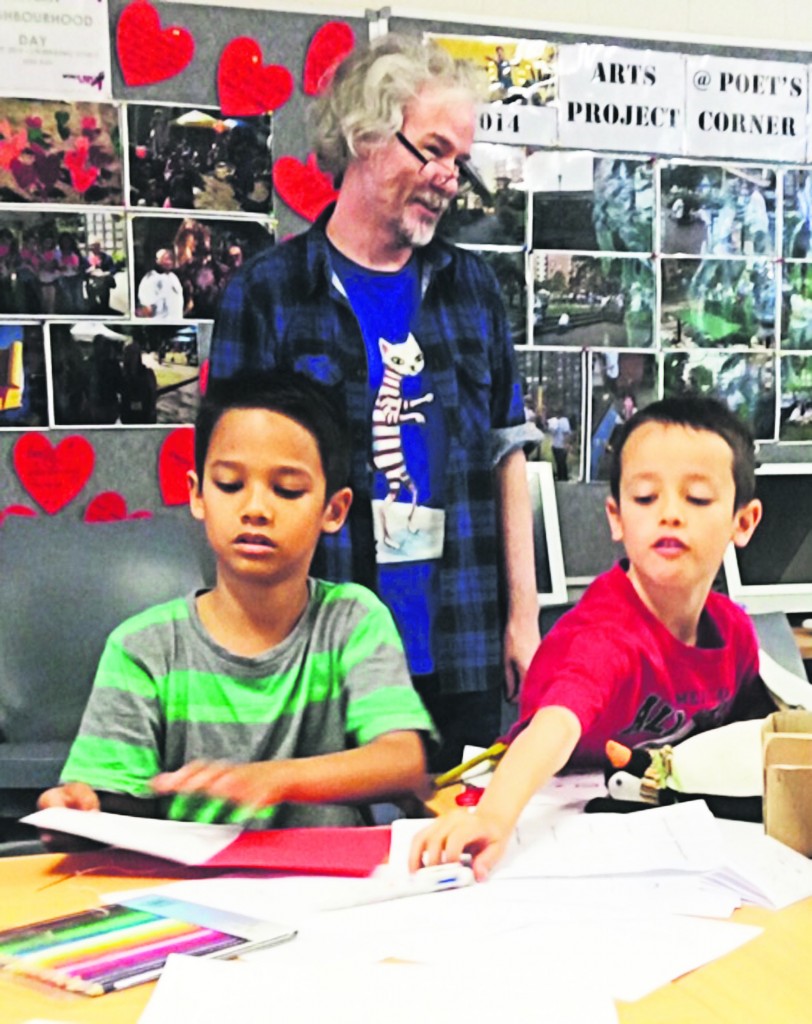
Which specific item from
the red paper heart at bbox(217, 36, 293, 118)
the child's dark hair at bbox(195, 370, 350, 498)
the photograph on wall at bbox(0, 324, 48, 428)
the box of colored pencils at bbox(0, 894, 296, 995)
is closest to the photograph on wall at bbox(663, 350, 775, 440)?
the child's dark hair at bbox(195, 370, 350, 498)

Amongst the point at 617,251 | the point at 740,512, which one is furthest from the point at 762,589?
the point at 617,251

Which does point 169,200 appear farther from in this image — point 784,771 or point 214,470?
point 784,771

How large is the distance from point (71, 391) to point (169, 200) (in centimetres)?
30

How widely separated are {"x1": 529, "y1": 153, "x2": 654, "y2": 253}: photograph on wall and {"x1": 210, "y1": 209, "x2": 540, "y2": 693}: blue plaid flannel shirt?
134mm

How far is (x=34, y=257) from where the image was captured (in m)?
1.65

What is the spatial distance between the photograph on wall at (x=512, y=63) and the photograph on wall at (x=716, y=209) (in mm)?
230

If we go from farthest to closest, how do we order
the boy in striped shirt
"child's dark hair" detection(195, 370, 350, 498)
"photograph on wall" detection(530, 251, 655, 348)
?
1. "photograph on wall" detection(530, 251, 655, 348)
2. "child's dark hair" detection(195, 370, 350, 498)
3. the boy in striped shirt

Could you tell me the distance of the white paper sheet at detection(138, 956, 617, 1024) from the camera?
2.07 ft

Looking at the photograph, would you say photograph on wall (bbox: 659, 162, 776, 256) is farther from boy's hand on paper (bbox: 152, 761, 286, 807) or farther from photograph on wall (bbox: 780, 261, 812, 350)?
boy's hand on paper (bbox: 152, 761, 286, 807)

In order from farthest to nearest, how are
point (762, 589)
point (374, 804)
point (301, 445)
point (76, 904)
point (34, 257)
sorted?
1. point (762, 589)
2. point (34, 257)
3. point (301, 445)
4. point (374, 804)
5. point (76, 904)

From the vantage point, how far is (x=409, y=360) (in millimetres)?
1678

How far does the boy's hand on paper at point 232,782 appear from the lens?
103 centimetres

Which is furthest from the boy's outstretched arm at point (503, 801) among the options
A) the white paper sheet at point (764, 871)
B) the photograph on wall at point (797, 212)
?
the photograph on wall at point (797, 212)

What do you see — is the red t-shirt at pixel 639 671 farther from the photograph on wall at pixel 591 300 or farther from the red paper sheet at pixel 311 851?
the photograph on wall at pixel 591 300
